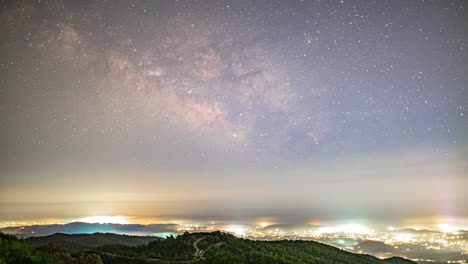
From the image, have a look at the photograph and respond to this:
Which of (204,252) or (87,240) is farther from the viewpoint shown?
(87,240)

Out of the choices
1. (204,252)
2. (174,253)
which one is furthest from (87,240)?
(204,252)

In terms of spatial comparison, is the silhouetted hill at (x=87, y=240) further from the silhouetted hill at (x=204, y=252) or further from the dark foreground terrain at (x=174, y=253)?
the dark foreground terrain at (x=174, y=253)

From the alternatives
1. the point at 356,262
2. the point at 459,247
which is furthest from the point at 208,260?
the point at 459,247

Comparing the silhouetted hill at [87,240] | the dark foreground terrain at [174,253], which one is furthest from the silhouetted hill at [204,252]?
the silhouetted hill at [87,240]

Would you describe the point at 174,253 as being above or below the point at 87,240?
above

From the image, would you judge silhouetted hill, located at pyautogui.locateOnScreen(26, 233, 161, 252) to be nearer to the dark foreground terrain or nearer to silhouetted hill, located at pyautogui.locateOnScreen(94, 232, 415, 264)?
silhouetted hill, located at pyautogui.locateOnScreen(94, 232, 415, 264)

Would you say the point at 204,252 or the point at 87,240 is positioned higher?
the point at 204,252

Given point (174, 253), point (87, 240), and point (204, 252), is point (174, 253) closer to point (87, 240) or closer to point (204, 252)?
point (204, 252)

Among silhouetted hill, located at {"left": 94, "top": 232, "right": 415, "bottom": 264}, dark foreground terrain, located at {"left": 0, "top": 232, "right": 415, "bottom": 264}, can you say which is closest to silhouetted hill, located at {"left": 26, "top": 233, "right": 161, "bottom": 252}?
silhouetted hill, located at {"left": 94, "top": 232, "right": 415, "bottom": 264}

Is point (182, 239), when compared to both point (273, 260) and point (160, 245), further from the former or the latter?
point (273, 260)

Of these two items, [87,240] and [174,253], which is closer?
[174,253]
